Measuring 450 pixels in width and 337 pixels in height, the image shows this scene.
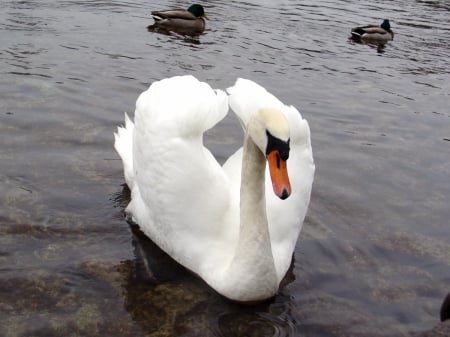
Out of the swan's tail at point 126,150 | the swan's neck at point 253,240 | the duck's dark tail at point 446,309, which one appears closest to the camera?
the duck's dark tail at point 446,309

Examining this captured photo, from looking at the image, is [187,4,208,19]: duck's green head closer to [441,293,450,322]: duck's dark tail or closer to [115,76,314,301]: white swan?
[115,76,314,301]: white swan

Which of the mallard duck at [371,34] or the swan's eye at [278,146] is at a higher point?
the swan's eye at [278,146]

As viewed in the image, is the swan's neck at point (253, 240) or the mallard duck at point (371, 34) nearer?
the swan's neck at point (253, 240)

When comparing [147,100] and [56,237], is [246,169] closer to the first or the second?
[147,100]

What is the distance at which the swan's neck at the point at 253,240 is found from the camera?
4.38 meters

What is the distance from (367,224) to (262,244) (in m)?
1.82

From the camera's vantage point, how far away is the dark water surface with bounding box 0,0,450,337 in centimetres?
454

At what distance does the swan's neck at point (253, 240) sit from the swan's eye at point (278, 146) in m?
0.35

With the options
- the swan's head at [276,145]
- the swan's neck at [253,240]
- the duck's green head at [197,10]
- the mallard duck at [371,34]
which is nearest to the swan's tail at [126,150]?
the swan's neck at [253,240]

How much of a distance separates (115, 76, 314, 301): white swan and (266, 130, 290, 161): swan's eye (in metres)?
0.18

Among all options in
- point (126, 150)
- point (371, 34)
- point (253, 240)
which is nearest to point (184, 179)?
point (253, 240)

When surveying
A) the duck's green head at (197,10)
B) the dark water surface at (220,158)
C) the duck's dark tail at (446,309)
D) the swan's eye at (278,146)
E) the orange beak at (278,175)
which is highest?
the swan's eye at (278,146)

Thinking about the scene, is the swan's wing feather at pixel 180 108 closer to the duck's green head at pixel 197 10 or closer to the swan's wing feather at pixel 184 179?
the swan's wing feather at pixel 184 179

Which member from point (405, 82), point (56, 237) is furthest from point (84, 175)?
point (405, 82)
